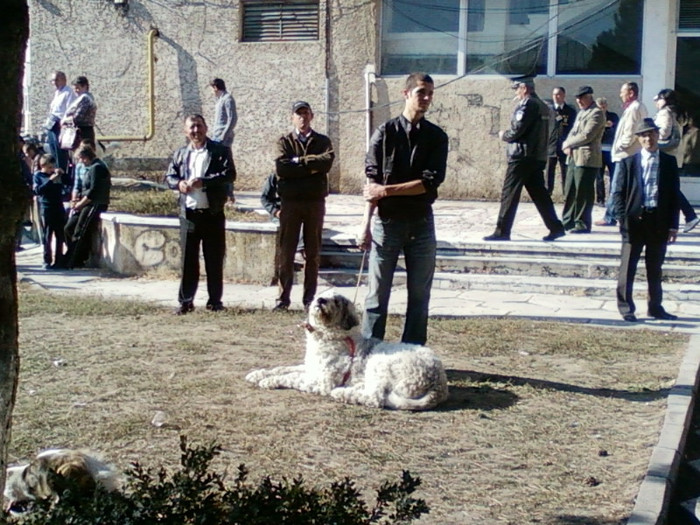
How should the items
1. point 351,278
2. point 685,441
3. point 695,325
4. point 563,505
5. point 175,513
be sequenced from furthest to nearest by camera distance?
point 351,278, point 695,325, point 685,441, point 563,505, point 175,513

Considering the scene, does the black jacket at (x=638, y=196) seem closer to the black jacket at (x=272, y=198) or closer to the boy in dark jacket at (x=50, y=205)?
the black jacket at (x=272, y=198)

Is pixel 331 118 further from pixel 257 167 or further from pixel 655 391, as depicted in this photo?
pixel 655 391

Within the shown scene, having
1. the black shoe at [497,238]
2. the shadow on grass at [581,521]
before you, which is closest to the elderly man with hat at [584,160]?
the black shoe at [497,238]

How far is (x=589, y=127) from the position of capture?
13023 mm

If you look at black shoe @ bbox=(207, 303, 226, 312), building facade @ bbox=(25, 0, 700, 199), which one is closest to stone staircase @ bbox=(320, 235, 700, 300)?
black shoe @ bbox=(207, 303, 226, 312)

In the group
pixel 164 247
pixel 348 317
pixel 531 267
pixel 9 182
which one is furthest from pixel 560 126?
pixel 9 182

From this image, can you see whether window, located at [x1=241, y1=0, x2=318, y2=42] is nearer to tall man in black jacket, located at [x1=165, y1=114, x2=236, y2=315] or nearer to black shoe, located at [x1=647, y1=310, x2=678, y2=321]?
tall man in black jacket, located at [x1=165, y1=114, x2=236, y2=315]

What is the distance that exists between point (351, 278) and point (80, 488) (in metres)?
8.05

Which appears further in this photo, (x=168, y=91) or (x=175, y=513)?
(x=168, y=91)

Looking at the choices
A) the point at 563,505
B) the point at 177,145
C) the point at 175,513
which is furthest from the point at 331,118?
the point at 175,513

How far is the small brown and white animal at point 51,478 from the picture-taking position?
4.48 meters

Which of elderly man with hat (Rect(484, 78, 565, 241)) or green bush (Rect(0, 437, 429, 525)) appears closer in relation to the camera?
green bush (Rect(0, 437, 429, 525))

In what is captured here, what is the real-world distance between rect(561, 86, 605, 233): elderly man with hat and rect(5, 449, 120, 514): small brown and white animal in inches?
370

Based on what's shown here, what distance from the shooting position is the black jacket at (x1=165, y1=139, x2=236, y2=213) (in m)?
10.2
